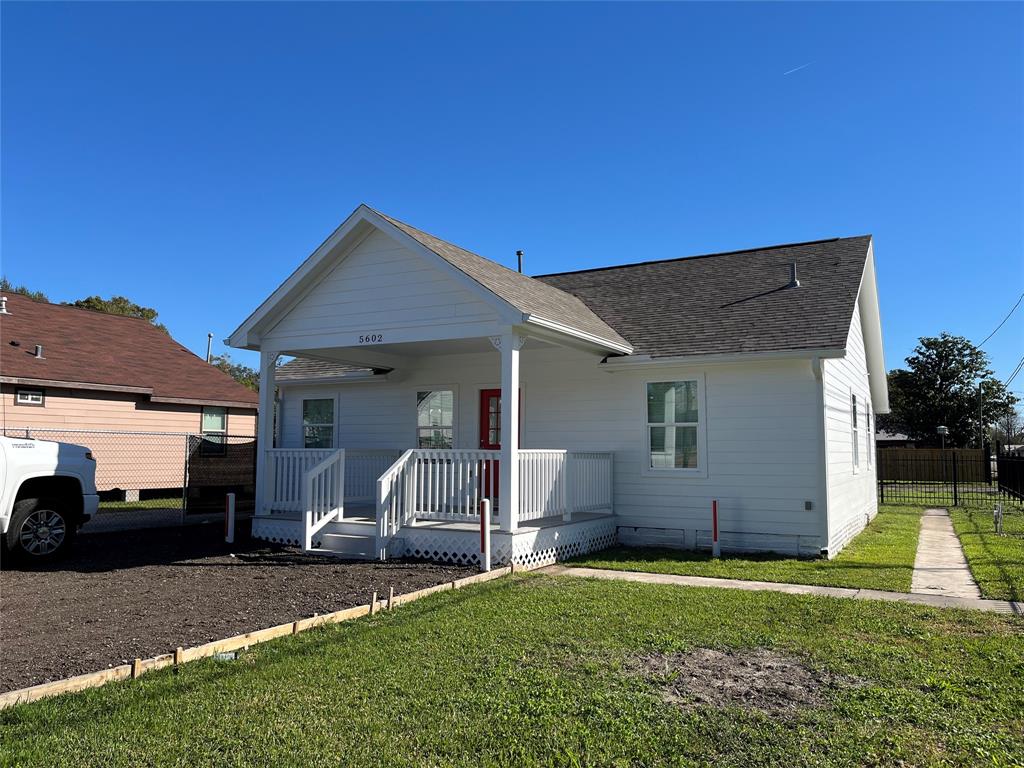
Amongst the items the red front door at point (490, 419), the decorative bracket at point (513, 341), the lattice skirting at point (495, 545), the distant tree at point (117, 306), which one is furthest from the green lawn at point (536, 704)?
the distant tree at point (117, 306)

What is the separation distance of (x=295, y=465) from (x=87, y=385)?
9.48 m

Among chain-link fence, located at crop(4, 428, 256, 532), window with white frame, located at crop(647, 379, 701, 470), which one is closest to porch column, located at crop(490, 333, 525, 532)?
window with white frame, located at crop(647, 379, 701, 470)

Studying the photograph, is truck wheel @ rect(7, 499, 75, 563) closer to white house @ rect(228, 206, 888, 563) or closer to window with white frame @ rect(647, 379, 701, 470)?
white house @ rect(228, 206, 888, 563)

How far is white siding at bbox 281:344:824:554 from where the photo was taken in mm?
10875

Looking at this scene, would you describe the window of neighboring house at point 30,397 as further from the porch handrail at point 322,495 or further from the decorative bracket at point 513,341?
the decorative bracket at point 513,341

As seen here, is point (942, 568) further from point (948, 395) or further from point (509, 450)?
point (948, 395)

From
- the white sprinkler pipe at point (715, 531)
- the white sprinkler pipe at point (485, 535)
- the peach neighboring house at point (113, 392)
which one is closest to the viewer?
the white sprinkler pipe at point (485, 535)

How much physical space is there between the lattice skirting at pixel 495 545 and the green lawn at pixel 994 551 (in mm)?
5093

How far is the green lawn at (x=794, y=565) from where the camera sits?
8.78m

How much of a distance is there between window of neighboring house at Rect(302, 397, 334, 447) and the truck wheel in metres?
6.57

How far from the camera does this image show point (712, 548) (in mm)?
11297

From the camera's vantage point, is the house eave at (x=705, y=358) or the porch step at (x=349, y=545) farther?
the house eave at (x=705, y=358)

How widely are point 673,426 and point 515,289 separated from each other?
3474mm

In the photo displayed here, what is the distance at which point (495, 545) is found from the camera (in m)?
9.53
